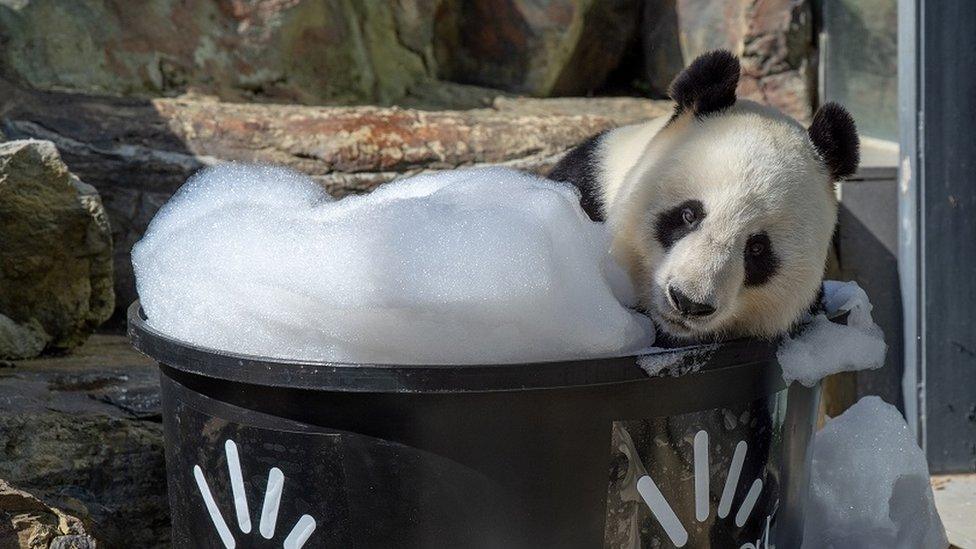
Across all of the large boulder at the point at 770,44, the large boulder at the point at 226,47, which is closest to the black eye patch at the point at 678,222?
the large boulder at the point at 770,44

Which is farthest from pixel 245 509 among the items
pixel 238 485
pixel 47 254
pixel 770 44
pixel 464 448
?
pixel 770 44

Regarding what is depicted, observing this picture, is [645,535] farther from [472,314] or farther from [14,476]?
[14,476]

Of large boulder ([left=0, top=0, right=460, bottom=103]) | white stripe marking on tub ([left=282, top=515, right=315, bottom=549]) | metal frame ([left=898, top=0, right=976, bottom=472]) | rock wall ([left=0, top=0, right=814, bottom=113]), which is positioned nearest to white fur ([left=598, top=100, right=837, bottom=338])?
white stripe marking on tub ([left=282, top=515, right=315, bottom=549])

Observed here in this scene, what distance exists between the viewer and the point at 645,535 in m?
1.48

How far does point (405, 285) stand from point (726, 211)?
1.93 ft

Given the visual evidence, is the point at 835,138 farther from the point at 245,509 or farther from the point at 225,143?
the point at 225,143

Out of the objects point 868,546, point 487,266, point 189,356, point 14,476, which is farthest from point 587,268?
point 14,476

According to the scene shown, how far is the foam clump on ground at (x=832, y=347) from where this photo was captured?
5.31 ft

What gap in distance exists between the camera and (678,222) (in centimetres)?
180

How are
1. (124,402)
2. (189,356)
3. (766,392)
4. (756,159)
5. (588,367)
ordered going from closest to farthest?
(588,367) < (189,356) < (766,392) < (756,159) < (124,402)

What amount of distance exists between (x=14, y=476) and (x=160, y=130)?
4.94ft

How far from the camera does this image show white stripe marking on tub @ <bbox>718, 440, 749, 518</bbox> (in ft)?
5.13

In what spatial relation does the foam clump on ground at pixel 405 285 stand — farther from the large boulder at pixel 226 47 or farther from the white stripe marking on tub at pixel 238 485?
the large boulder at pixel 226 47

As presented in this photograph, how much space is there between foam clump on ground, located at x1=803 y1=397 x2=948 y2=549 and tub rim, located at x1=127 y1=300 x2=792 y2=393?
669 mm
